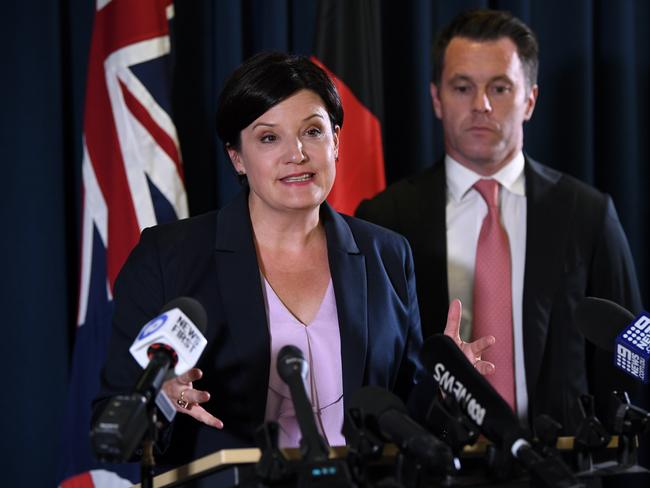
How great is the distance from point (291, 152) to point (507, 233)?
1.17 metres

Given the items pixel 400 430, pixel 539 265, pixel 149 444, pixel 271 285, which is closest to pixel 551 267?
pixel 539 265

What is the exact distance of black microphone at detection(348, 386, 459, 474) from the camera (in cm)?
131

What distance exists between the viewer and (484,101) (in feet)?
10.1

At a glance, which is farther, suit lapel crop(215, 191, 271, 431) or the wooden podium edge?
suit lapel crop(215, 191, 271, 431)

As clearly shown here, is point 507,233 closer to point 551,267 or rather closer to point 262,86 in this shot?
point 551,267

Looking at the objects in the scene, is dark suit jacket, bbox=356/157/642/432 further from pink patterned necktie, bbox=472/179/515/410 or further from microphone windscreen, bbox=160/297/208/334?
microphone windscreen, bbox=160/297/208/334

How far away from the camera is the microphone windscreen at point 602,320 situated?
1649 mm

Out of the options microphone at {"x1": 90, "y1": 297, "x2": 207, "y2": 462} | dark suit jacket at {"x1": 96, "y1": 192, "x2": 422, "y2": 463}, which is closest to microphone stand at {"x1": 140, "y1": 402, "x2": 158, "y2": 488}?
microphone at {"x1": 90, "y1": 297, "x2": 207, "y2": 462}

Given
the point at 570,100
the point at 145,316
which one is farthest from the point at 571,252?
the point at 145,316

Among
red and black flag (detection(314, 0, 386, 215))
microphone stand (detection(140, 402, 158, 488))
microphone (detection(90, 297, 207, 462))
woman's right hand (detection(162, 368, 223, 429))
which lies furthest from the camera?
red and black flag (detection(314, 0, 386, 215))

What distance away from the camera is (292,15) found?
12.3 feet

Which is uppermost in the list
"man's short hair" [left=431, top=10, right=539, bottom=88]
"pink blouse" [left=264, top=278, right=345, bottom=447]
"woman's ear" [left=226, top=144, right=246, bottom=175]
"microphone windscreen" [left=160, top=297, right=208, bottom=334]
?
"man's short hair" [left=431, top=10, right=539, bottom=88]

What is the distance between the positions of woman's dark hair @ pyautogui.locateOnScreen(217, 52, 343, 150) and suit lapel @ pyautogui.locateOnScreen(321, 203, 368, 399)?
0.32 meters

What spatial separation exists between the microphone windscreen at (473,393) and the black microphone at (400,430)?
8 cm
